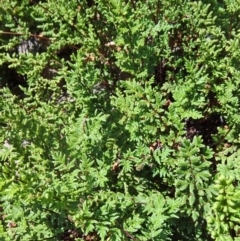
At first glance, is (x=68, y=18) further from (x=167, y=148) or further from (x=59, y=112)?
(x=167, y=148)

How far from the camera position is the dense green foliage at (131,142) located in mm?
2074

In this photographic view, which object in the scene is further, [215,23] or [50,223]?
[215,23]

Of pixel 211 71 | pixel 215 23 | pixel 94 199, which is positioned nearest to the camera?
pixel 94 199

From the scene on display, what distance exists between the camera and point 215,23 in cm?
292

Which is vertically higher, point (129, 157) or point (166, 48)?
point (166, 48)

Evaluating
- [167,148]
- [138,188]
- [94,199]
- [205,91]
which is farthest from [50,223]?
[205,91]

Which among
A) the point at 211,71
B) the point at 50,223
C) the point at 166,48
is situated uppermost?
the point at 166,48

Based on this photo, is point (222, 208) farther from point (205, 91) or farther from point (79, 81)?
point (205, 91)

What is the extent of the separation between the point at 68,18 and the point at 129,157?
113cm

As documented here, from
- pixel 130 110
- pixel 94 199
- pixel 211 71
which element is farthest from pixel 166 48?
pixel 94 199

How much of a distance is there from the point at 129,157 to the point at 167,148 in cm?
21

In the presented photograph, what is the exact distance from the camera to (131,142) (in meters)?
2.50

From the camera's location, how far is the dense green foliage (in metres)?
2.07

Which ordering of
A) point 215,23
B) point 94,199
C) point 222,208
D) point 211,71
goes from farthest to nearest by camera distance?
point 215,23 → point 211,71 → point 94,199 → point 222,208
